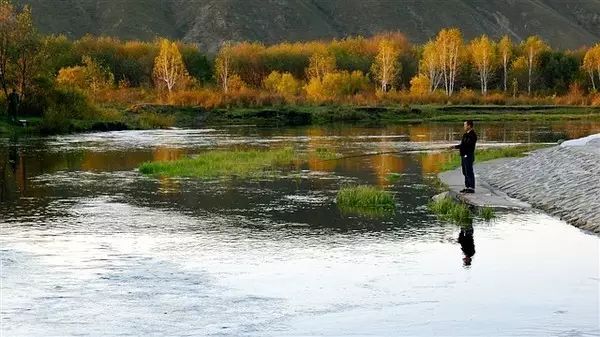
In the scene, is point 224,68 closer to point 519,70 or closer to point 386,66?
point 386,66

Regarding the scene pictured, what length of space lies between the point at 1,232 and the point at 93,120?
52.2m

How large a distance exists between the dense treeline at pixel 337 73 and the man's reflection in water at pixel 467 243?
72949mm

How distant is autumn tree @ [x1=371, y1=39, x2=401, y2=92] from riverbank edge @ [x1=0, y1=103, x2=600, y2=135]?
3019 cm

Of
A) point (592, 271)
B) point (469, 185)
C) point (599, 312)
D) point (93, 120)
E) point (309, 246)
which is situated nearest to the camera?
point (599, 312)

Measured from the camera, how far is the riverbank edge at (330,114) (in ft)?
281

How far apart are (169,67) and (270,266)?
113 m

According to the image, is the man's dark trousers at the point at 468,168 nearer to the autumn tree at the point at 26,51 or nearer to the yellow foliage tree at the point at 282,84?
the autumn tree at the point at 26,51

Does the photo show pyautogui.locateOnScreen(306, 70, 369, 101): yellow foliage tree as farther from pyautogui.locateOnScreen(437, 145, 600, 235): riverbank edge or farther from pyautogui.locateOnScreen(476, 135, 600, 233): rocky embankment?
pyautogui.locateOnScreen(476, 135, 600, 233): rocky embankment

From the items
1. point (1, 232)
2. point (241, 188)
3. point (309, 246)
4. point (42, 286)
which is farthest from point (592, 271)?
point (241, 188)

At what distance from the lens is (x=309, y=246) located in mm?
19062

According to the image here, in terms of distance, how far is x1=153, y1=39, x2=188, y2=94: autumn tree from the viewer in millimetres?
123188

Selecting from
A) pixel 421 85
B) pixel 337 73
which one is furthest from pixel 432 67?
pixel 337 73

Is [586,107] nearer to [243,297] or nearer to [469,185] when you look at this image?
[469,185]

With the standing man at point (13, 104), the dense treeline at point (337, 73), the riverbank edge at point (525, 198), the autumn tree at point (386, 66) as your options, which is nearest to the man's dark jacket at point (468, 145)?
the riverbank edge at point (525, 198)
